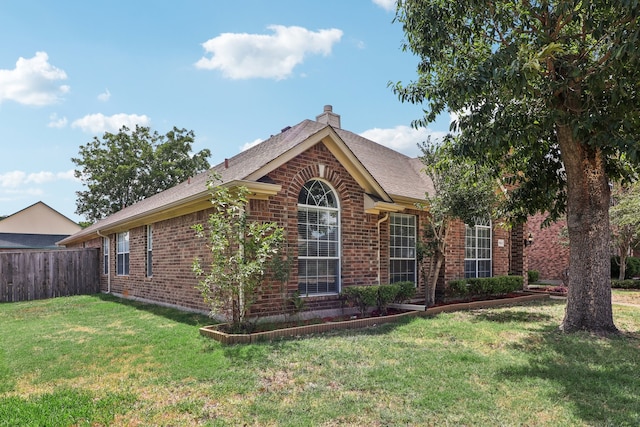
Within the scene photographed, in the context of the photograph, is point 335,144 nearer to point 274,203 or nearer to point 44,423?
point 274,203

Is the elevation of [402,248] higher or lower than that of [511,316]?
higher

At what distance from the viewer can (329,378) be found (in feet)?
17.5

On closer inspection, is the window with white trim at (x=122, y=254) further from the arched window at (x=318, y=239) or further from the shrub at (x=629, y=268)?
the shrub at (x=629, y=268)

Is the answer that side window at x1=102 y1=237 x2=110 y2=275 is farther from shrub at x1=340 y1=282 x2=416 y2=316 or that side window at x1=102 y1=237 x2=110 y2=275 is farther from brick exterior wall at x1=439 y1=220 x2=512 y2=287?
brick exterior wall at x1=439 y1=220 x2=512 y2=287

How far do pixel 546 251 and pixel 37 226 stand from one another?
37.2 meters

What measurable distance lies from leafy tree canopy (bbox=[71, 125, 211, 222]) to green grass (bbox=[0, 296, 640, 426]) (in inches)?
1136

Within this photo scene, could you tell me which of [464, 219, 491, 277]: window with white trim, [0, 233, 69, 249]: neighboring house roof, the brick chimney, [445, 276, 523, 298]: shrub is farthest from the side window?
[0, 233, 69, 249]: neighboring house roof

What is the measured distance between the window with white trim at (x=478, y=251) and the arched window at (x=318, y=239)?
605cm

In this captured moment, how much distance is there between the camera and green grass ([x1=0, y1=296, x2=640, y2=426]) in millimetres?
4242

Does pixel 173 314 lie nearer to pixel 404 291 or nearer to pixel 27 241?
pixel 404 291

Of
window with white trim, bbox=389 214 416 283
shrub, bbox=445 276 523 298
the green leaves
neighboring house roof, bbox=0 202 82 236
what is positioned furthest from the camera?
neighboring house roof, bbox=0 202 82 236

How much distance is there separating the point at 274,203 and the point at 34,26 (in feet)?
20.4

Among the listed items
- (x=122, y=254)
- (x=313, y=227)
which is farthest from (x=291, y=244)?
(x=122, y=254)

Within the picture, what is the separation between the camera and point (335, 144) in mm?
10109
